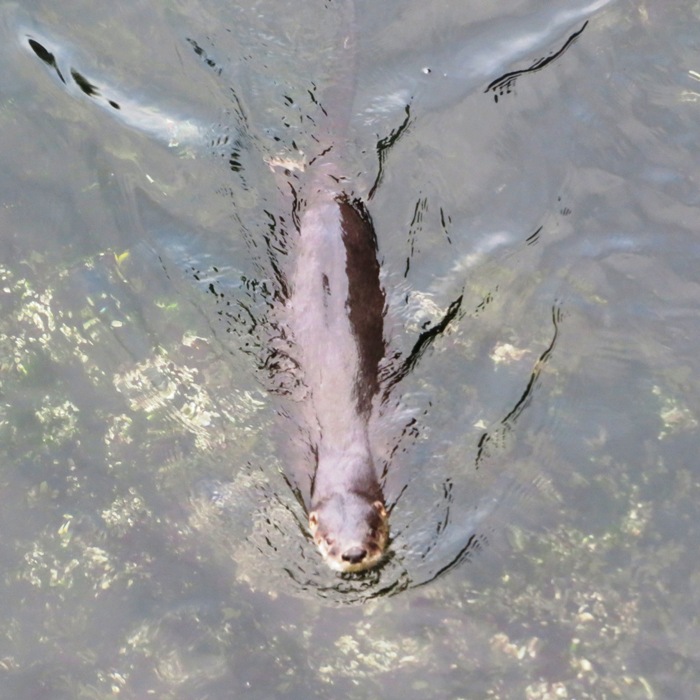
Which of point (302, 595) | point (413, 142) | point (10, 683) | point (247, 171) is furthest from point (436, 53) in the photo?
point (10, 683)

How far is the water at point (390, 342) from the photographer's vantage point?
4215 millimetres

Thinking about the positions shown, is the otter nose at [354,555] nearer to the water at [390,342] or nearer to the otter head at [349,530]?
the otter head at [349,530]

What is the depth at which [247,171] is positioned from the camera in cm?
500

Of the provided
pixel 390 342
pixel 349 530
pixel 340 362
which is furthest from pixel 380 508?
pixel 390 342

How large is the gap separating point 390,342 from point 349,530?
1090 millimetres

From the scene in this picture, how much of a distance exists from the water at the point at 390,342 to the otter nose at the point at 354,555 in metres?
0.38

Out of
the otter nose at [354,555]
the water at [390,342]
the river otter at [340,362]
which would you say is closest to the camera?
the otter nose at [354,555]

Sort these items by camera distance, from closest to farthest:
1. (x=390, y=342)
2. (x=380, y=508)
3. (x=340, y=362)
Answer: (x=380, y=508), (x=340, y=362), (x=390, y=342)

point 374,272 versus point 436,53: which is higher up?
point 436,53

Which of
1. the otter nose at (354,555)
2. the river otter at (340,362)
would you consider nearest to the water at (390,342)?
the river otter at (340,362)

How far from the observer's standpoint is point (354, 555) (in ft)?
12.5

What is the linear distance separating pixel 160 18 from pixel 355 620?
341 centimetres

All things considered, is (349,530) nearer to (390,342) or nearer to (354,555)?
(354,555)

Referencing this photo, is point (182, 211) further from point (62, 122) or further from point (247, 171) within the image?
point (62, 122)
